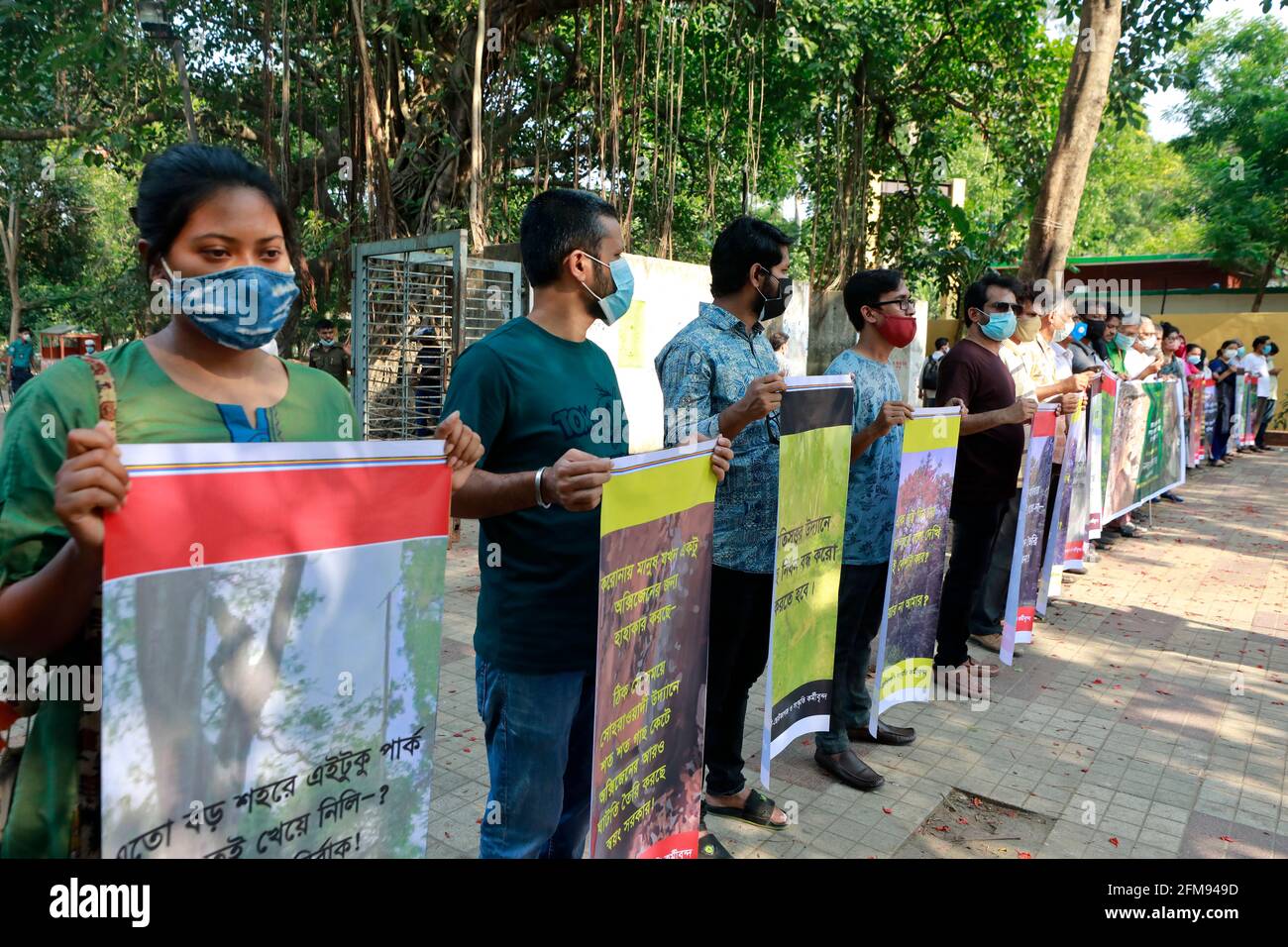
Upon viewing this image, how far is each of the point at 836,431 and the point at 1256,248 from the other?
2513 cm

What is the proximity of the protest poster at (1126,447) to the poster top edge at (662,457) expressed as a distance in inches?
239

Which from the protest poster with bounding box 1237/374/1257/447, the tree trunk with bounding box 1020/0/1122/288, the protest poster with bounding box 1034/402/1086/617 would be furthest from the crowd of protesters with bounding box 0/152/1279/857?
the protest poster with bounding box 1237/374/1257/447

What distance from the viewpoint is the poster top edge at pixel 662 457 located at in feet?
7.01

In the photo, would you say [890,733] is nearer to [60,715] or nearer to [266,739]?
[266,739]

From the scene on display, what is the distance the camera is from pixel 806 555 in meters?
3.20

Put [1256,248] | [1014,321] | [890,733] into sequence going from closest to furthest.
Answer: [890,733]
[1014,321]
[1256,248]

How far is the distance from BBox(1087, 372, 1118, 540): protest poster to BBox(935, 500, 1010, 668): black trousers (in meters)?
2.13

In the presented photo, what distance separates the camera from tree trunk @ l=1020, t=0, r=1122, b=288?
7.37 meters

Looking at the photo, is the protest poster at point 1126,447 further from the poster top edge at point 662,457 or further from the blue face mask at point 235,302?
the blue face mask at point 235,302

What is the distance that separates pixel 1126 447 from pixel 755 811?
21.0 feet

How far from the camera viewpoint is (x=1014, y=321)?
4703 millimetres

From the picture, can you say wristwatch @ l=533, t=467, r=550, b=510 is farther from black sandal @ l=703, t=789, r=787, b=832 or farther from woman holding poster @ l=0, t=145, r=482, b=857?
black sandal @ l=703, t=789, r=787, b=832

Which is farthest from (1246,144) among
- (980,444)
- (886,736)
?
(886,736)

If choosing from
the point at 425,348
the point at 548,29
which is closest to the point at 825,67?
the point at 548,29
